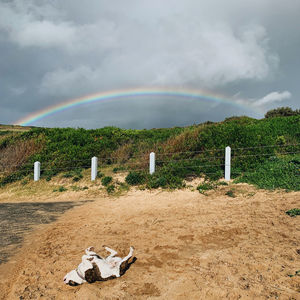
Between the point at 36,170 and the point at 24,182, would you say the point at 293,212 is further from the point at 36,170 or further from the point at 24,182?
the point at 24,182

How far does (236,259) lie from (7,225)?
624cm

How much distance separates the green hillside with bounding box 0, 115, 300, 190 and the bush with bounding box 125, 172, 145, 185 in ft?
0.16

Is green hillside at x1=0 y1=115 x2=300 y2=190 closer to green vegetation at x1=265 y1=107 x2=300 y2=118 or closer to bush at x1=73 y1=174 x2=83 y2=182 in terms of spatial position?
bush at x1=73 y1=174 x2=83 y2=182

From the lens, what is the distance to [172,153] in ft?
44.1

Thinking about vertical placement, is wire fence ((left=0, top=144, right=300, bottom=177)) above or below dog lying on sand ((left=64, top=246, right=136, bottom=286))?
above

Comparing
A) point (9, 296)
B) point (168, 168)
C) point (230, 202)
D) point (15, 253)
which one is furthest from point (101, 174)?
point (9, 296)

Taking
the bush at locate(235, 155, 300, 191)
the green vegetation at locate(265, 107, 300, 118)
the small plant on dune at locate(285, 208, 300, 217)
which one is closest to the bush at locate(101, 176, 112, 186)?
the bush at locate(235, 155, 300, 191)

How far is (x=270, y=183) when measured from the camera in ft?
29.9

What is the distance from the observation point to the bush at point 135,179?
11617 millimetres

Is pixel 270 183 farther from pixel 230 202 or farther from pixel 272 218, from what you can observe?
pixel 272 218

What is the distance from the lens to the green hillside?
10805 mm

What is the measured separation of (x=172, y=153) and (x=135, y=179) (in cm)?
284

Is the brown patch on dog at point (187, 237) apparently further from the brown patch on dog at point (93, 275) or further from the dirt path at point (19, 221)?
the dirt path at point (19, 221)

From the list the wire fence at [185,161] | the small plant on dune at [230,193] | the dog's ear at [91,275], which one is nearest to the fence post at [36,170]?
the wire fence at [185,161]
